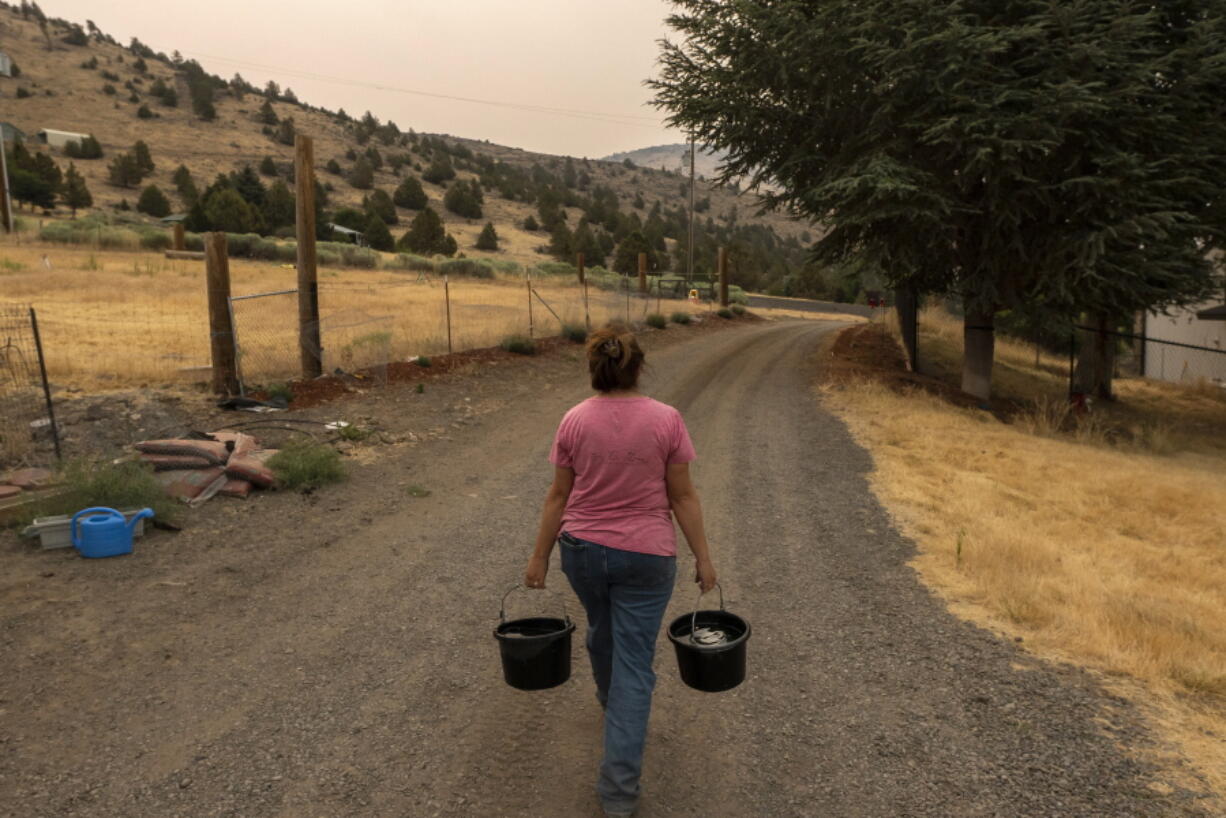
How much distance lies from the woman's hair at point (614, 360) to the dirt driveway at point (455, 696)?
1.81 meters

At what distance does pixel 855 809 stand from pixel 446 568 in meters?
3.86

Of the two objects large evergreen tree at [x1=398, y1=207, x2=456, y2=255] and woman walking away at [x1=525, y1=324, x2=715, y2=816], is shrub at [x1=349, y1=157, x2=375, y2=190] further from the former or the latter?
woman walking away at [x1=525, y1=324, x2=715, y2=816]

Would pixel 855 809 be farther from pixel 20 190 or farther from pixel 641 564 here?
pixel 20 190

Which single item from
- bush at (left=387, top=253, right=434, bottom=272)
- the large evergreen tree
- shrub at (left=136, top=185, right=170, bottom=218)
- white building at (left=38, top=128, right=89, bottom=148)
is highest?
white building at (left=38, top=128, right=89, bottom=148)

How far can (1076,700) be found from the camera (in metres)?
4.34

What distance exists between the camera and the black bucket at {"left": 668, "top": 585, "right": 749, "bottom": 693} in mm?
3368

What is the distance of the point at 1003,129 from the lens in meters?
13.4

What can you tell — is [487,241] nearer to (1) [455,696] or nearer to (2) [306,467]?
(2) [306,467]

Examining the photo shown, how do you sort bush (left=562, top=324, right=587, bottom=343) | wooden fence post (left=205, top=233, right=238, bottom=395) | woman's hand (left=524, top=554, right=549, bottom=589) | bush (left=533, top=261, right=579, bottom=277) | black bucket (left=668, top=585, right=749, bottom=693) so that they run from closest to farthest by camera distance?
black bucket (left=668, top=585, right=749, bottom=693) → woman's hand (left=524, top=554, right=549, bottom=589) → wooden fence post (left=205, top=233, right=238, bottom=395) → bush (left=562, top=324, right=587, bottom=343) → bush (left=533, top=261, right=579, bottom=277)

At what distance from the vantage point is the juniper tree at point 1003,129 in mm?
13477

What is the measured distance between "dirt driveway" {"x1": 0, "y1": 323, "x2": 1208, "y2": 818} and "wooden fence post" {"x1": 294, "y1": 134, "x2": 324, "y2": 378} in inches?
234

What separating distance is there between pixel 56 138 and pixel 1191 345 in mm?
80732

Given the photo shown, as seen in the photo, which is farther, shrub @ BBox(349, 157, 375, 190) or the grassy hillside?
shrub @ BBox(349, 157, 375, 190)

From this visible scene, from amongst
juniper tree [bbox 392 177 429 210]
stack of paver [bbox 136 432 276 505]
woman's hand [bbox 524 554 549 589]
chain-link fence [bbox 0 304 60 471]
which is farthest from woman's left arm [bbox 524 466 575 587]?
juniper tree [bbox 392 177 429 210]
